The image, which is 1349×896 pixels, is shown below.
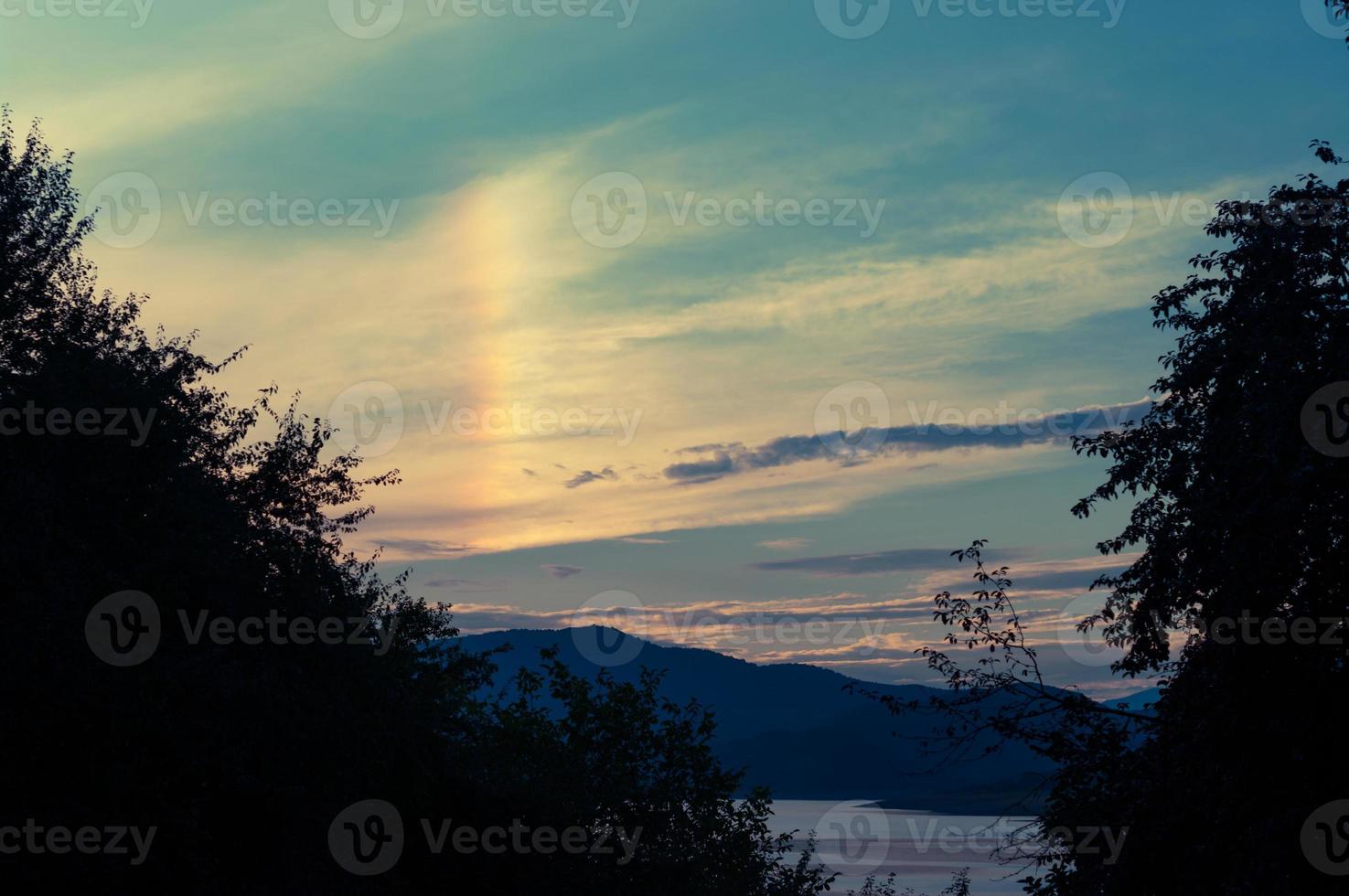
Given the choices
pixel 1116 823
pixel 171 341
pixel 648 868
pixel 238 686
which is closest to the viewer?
pixel 1116 823

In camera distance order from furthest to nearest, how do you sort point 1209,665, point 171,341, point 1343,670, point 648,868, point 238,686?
1. point 648,868
2. point 171,341
3. point 238,686
4. point 1209,665
5. point 1343,670

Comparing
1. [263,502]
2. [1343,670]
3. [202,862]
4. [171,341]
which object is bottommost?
[202,862]

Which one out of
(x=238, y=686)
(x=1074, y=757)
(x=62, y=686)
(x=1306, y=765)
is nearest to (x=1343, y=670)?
(x=1306, y=765)

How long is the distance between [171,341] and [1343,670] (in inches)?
919

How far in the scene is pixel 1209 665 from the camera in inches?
560

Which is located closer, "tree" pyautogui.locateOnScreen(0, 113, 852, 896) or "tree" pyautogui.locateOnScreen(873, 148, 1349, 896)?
"tree" pyautogui.locateOnScreen(873, 148, 1349, 896)

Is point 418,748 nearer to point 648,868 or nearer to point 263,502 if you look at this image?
point 263,502

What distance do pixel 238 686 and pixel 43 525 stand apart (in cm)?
381

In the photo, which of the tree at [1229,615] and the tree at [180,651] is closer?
the tree at [1229,615]

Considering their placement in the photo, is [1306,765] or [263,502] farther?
[263,502]

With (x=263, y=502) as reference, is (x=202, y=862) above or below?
below

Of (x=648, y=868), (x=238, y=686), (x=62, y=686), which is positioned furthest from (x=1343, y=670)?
(x=648, y=868)

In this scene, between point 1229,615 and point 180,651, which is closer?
point 1229,615

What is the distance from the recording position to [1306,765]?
13141mm
